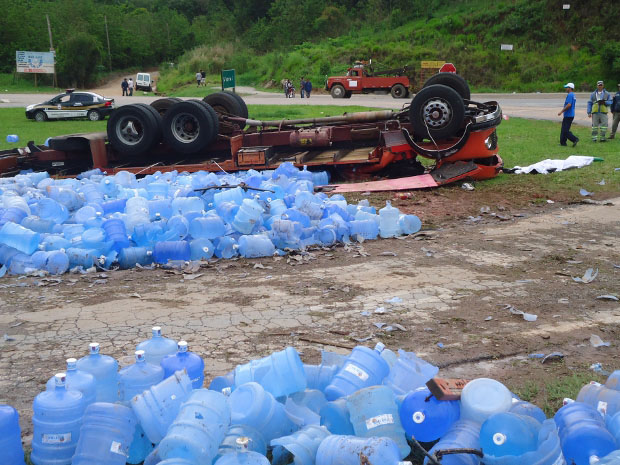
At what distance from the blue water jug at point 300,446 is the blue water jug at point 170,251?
4.33 meters

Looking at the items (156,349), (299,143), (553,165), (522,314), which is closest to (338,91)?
(553,165)

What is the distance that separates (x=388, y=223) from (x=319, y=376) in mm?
4798

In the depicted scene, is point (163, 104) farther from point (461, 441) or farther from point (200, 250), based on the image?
point (461, 441)

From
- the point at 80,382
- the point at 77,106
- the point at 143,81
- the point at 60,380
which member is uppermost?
the point at 143,81

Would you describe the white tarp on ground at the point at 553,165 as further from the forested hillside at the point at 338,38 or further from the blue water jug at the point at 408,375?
the forested hillside at the point at 338,38

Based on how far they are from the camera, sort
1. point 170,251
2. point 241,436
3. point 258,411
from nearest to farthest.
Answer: point 241,436 < point 258,411 < point 170,251

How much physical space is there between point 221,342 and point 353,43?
2085 inches

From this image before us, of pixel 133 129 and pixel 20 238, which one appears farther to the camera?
pixel 133 129

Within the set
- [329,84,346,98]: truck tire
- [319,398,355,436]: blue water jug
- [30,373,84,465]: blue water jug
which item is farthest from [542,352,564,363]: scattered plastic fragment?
[329,84,346,98]: truck tire

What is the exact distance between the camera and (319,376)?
4238mm

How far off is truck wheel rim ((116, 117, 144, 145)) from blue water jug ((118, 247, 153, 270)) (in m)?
5.17

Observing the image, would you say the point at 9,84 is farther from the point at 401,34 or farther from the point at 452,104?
the point at 452,104

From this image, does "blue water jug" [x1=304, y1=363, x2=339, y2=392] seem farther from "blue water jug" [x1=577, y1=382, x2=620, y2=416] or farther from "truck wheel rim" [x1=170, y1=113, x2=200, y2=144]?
"truck wheel rim" [x1=170, y1=113, x2=200, y2=144]

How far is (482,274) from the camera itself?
6914mm
